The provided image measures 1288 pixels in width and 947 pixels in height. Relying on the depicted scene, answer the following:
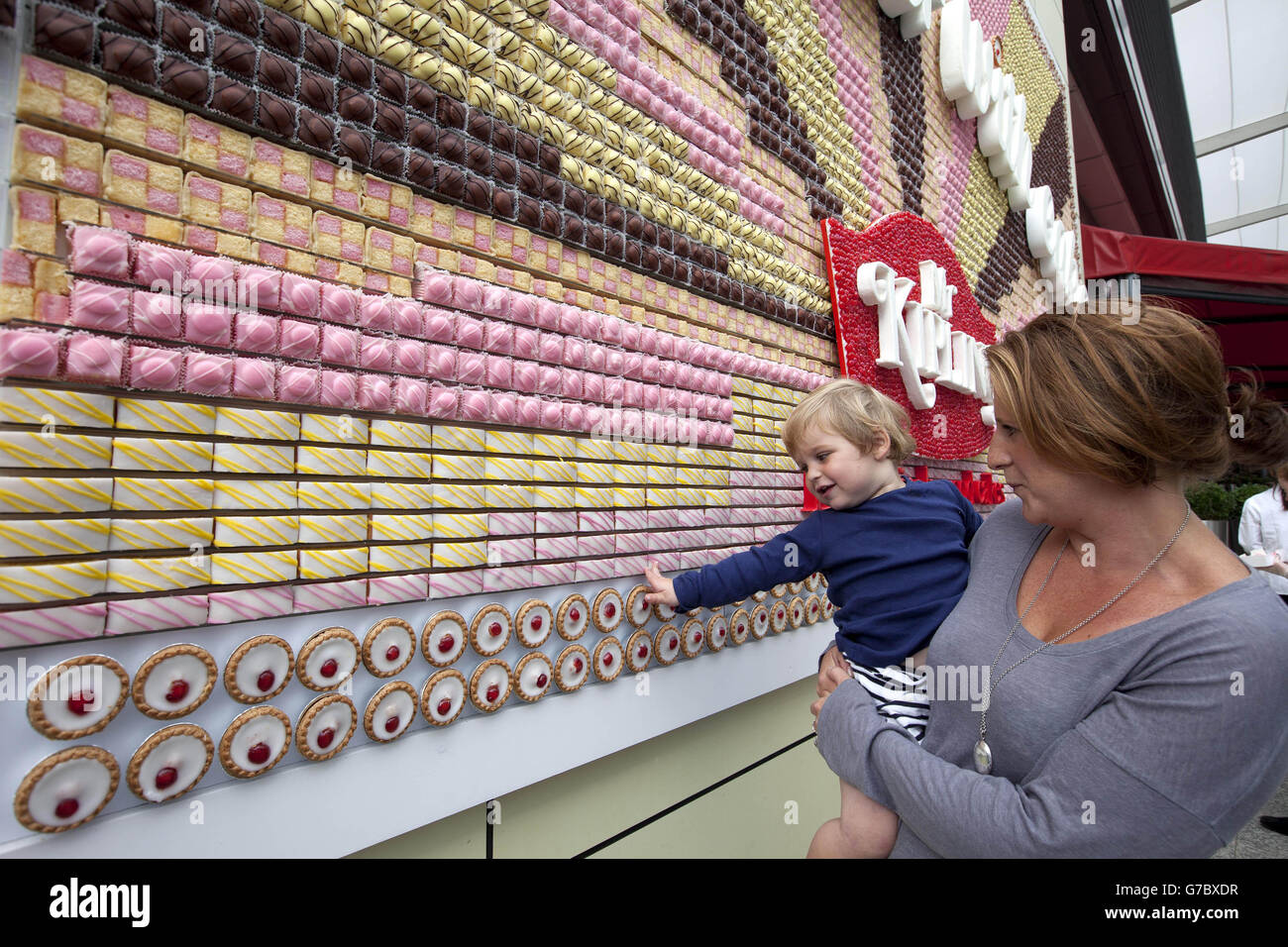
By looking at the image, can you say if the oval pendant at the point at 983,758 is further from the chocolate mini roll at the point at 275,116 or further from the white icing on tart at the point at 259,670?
the chocolate mini roll at the point at 275,116

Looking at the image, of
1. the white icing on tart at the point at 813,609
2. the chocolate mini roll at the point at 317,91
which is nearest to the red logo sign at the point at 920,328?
the white icing on tart at the point at 813,609

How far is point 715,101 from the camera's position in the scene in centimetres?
181

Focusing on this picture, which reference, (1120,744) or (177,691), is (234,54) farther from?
(1120,744)

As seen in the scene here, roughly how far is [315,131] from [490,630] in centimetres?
83

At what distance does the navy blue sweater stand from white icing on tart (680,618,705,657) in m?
0.17

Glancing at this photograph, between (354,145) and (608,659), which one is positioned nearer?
(354,145)

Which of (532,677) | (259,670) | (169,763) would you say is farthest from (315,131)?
(532,677)

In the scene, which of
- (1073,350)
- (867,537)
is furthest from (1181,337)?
(867,537)

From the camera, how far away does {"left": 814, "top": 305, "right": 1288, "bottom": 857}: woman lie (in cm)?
71

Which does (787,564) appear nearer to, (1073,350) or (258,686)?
(1073,350)

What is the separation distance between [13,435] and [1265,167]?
14.3 metres

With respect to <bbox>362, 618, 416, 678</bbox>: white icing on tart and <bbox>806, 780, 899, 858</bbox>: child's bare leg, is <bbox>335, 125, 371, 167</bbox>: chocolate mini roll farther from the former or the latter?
<bbox>806, 780, 899, 858</bbox>: child's bare leg

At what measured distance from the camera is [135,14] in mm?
784

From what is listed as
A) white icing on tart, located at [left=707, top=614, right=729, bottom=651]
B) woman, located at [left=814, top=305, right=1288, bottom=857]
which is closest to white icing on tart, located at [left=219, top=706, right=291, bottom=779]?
woman, located at [left=814, top=305, right=1288, bottom=857]
